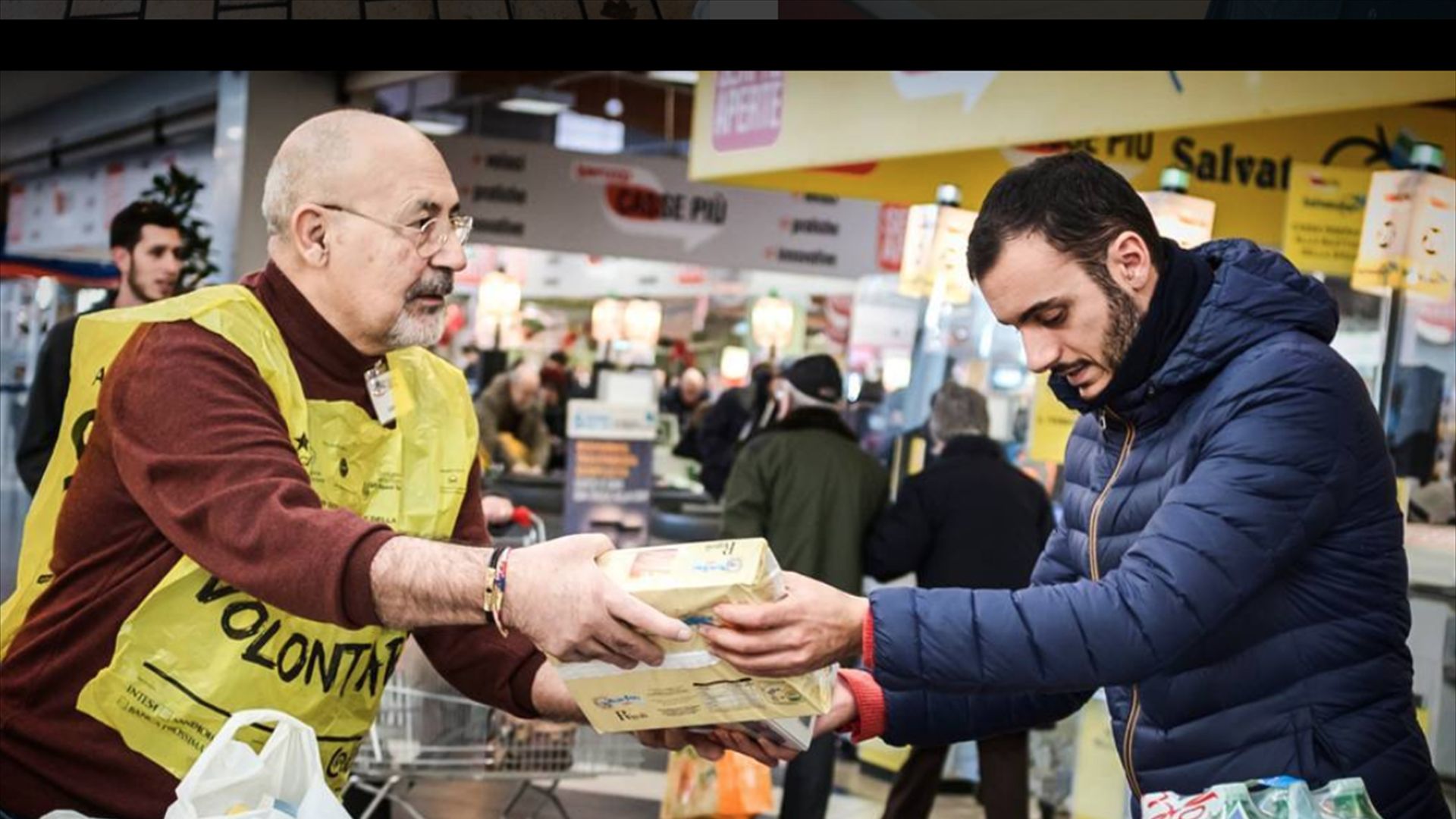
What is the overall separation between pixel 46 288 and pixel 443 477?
7.35 m

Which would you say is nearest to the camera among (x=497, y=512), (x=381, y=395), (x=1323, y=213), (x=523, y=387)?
(x=381, y=395)

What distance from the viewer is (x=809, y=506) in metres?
7.00

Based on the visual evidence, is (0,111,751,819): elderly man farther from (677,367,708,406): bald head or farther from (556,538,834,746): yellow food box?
(677,367,708,406): bald head

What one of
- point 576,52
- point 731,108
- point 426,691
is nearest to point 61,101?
point 731,108

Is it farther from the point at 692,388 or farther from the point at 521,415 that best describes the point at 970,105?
the point at 692,388

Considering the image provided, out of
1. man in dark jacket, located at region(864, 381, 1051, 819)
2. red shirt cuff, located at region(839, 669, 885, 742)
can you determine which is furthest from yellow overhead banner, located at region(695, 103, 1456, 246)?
red shirt cuff, located at region(839, 669, 885, 742)

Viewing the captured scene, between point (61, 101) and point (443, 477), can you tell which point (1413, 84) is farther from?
point (61, 101)

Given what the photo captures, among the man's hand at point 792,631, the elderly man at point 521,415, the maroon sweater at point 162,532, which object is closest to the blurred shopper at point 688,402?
the elderly man at point 521,415

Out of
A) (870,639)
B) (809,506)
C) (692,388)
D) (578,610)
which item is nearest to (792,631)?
(870,639)

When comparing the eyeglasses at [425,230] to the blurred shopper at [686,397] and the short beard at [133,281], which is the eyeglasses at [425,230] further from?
the blurred shopper at [686,397]

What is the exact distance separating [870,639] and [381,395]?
954mm

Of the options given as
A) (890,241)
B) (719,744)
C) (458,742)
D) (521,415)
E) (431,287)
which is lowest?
(458,742)

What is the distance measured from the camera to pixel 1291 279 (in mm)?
2551

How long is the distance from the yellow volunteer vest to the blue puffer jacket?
2.87ft
